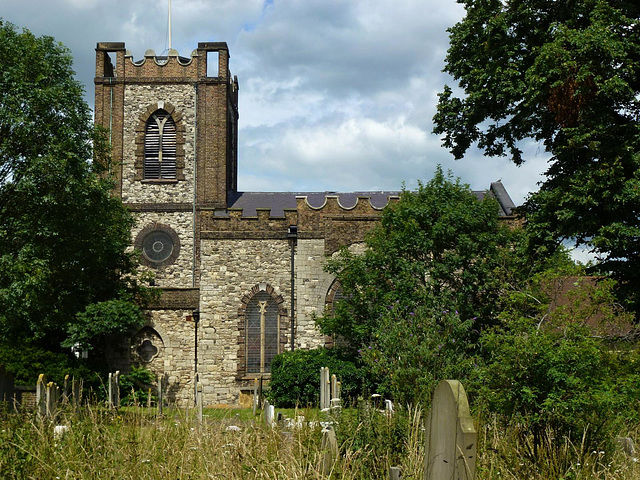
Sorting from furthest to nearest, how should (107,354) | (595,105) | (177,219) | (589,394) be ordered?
1. (177,219)
2. (107,354)
3. (595,105)
4. (589,394)

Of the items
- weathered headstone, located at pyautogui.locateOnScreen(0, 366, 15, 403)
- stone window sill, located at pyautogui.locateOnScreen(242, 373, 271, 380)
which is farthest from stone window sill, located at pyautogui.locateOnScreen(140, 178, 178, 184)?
weathered headstone, located at pyautogui.locateOnScreen(0, 366, 15, 403)

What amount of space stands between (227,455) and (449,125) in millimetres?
12270

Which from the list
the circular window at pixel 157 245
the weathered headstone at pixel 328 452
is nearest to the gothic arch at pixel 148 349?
the circular window at pixel 157 245

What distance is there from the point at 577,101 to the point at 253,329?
15774mm

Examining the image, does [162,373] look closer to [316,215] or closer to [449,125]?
[316,215]

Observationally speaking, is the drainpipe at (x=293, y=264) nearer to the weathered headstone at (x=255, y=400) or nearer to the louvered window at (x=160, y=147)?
the weathered headstone at (x=255, y=400)

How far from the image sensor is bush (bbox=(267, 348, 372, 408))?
21.6 m

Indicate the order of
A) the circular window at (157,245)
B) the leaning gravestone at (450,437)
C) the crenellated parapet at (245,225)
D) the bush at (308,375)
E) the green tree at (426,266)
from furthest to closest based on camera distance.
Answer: the circular window at (157,245), the crenellated parapet at (245,225), the bush at (308,375), the green tree at (426,266), the leaning gravestone at (450,437)

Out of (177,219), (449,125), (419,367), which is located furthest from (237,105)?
(419,367)

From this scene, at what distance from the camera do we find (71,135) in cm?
1884

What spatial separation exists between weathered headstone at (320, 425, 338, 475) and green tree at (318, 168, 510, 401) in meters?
12.3

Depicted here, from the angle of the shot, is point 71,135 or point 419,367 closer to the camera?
point 419,367

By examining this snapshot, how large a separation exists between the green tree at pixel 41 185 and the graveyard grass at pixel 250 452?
36.7 feet

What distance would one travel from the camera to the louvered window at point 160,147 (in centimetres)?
3027
